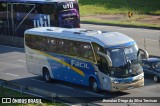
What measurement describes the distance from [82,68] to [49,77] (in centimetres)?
348

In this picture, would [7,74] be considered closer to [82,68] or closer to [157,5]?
[82,68]

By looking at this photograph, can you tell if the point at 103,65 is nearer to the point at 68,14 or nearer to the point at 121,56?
the point at 121,56

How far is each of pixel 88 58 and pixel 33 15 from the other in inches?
746

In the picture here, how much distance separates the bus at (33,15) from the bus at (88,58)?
11200 millimetres

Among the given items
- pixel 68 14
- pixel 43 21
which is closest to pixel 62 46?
pixel 68 14

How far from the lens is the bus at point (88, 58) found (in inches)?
899

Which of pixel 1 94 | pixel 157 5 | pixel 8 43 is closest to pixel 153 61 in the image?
pixel 1 94

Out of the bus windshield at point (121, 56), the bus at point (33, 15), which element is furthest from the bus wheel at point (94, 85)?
the bus at point (33, 15)

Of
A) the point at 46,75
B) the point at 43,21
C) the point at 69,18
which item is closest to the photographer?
the point at 46,75

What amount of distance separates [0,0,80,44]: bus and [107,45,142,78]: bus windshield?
17032 millimetres

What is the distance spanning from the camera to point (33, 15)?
4203cm

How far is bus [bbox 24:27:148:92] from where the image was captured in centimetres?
2283

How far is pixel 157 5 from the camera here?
71.9 metres

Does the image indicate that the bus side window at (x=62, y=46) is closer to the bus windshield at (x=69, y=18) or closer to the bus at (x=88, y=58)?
the bus at (x=88, y=58)
